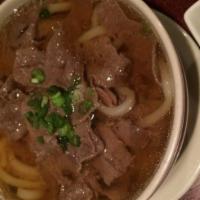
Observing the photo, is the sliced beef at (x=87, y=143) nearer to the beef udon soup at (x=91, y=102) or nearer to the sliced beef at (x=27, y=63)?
the beef udon soup at (x=91, y=102)

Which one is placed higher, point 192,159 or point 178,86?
point 178,86

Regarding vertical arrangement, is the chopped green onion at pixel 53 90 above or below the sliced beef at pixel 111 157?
above

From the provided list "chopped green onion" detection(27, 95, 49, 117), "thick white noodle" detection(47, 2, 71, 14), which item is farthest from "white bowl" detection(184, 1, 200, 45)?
"chopped green onion" detection(27, 95, 49, 117)

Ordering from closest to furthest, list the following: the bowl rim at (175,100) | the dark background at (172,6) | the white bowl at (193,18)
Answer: the bowl rim at (175,100), the white bowl at (193,18), the dark background at (172,6)

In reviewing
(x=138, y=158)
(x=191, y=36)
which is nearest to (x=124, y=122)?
(x=138, y=158)

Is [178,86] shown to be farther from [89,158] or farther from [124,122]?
[89,158]

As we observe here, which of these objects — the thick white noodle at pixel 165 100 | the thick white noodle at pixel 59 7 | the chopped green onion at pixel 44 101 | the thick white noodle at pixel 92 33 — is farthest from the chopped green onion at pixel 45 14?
the thick white noodle at pixel 165 100

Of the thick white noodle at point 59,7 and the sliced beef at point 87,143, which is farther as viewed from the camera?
the thick white noodle at point 59,7

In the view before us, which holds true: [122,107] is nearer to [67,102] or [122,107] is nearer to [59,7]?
[67,102]
